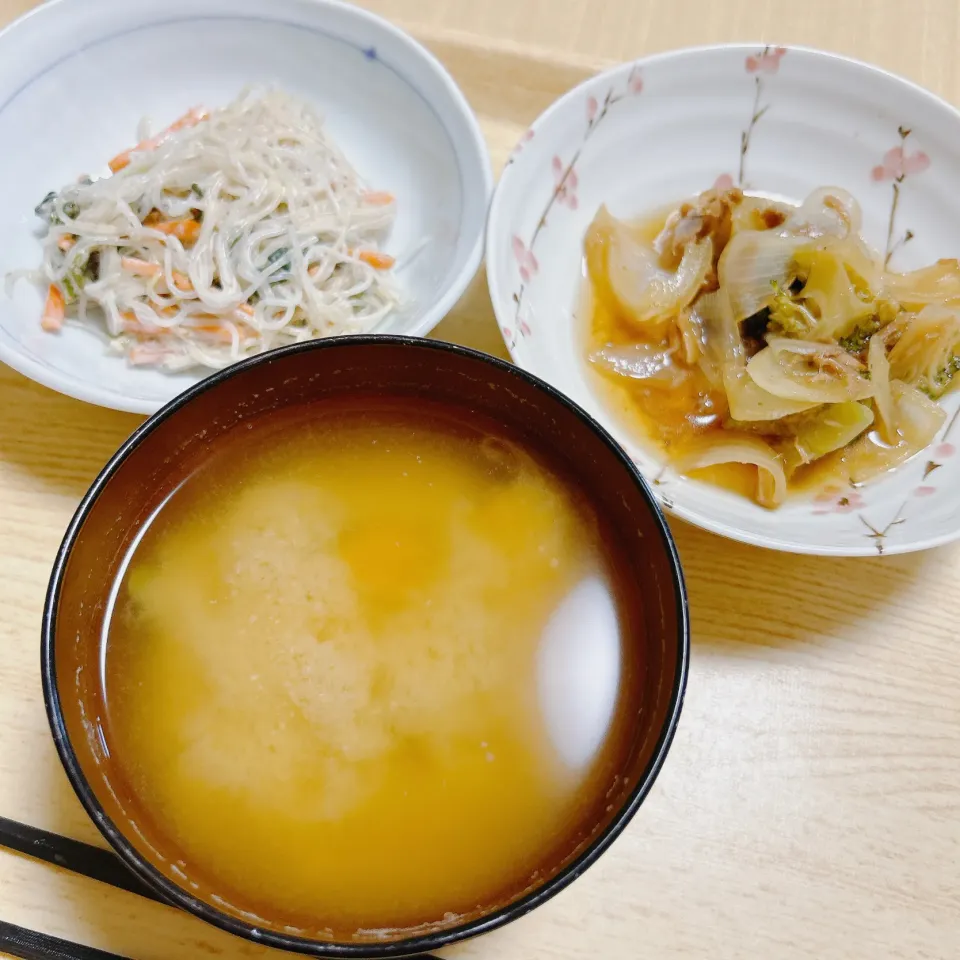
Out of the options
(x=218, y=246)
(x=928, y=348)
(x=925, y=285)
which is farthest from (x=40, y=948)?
(x=925, y=285)

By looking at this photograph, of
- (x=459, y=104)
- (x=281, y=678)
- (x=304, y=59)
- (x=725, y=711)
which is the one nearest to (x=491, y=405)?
(x=281, y=678)

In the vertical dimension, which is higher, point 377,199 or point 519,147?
point 519,147

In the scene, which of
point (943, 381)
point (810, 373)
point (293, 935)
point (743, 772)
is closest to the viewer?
point (293, 935)

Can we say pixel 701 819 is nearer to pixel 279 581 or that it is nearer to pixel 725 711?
pixel 725 711

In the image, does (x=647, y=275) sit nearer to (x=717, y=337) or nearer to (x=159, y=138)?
(x=717, y=337)

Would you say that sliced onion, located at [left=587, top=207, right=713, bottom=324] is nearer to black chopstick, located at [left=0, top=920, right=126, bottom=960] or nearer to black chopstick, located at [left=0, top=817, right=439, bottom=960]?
black chopstick, located at [left=0, top=817, right=439, bottom=960]

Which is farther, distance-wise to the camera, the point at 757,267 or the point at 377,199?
the point at 377,199
